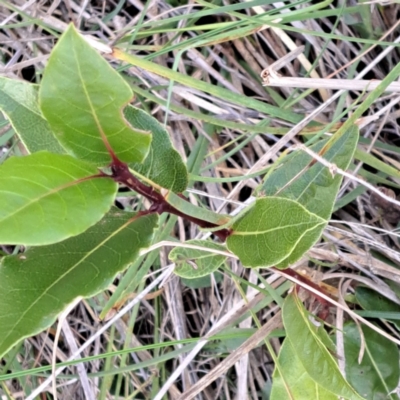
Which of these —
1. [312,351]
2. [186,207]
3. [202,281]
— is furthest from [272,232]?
[202,281]

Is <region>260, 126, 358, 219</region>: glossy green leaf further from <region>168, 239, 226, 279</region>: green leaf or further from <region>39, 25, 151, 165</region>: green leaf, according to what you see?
<region>39, 25, 151, 165</region>: green leaf

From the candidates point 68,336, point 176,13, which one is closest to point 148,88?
point 176,13

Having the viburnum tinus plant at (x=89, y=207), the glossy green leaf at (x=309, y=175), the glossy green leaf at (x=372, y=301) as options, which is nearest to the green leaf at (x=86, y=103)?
the viburnum tinus plant at (x=89, y=207)

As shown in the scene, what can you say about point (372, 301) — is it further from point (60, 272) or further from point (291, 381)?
point (60, 272)

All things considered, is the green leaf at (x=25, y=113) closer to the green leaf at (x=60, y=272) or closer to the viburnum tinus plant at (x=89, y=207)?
the viburnum tinus plant at (x=89, y=207)

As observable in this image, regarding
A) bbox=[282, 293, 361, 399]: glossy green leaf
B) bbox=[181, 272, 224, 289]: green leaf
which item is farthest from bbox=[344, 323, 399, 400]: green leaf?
bbox=[181, 272, 224, 289]: green leaf
